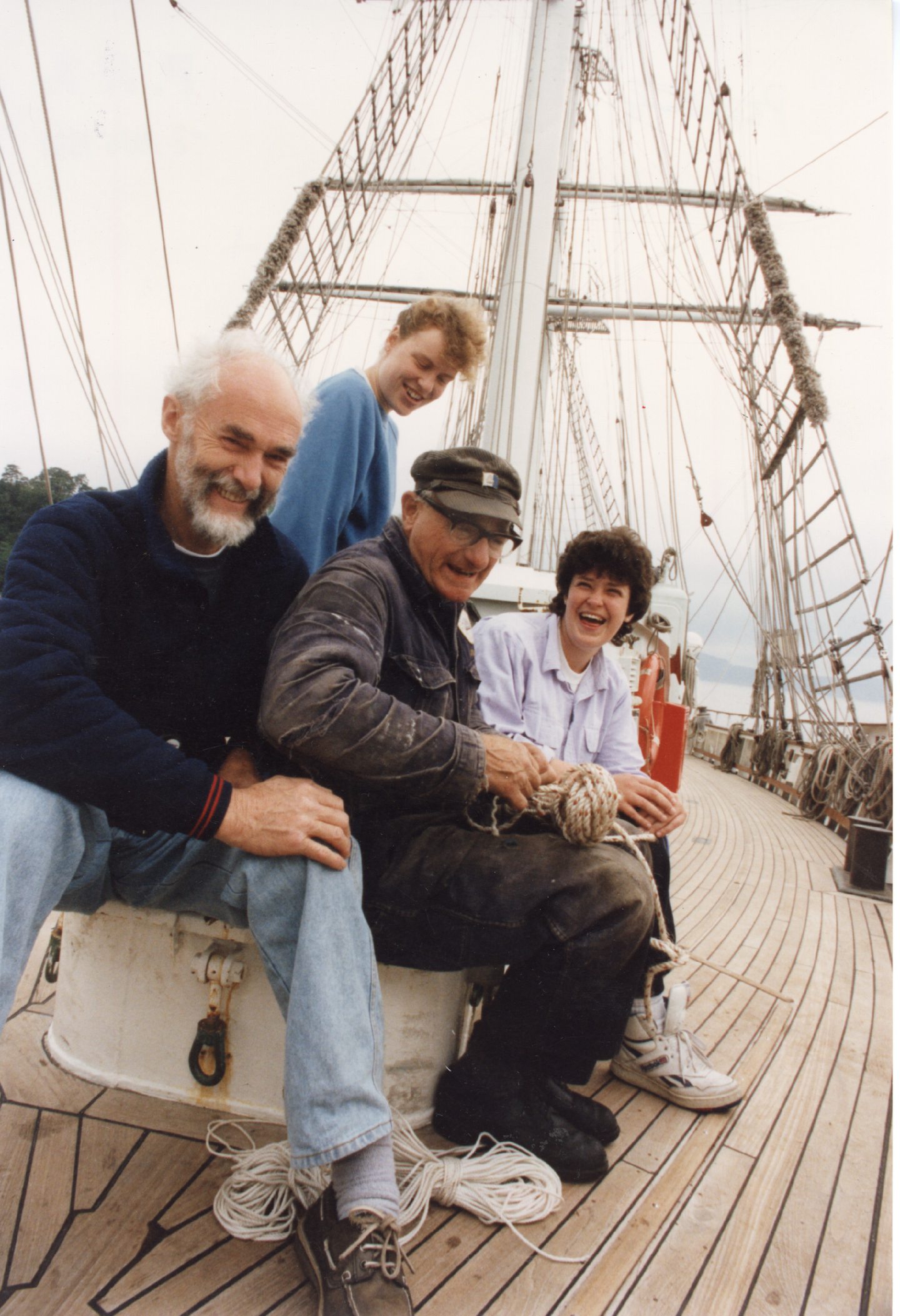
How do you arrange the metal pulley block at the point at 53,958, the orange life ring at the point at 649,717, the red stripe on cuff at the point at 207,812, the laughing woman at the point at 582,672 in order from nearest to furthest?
the red stripe on cuff at the point at 207,812 → the metal pulley block at the point at 53,958 → the laughing woman at the point at 582,672 → the orange life ring at the point at 649,717

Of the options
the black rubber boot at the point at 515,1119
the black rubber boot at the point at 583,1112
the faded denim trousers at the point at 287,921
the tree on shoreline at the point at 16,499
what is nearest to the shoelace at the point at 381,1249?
the faded denim trousers at the point at 287,921

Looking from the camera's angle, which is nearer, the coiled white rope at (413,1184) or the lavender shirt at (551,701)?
the coiled white rope at (413,1184)

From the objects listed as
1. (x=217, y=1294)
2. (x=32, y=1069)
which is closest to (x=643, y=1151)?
(x=217, y=1294)

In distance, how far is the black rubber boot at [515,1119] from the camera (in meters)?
1.57

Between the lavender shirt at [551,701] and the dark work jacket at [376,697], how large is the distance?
18.6 inches

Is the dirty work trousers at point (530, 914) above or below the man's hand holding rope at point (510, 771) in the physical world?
below

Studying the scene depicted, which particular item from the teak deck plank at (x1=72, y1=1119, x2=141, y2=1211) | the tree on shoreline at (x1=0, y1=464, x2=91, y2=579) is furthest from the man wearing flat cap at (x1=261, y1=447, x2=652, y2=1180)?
the tree on shoreline at (x1=0, y1=464, x2=91, y2=579)

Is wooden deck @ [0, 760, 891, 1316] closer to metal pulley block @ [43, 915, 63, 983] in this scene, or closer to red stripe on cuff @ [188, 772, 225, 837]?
metal pulley block @ [43, 915, 63, 983]

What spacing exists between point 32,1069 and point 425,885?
977mm

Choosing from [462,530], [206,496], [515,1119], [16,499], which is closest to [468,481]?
[462,530]

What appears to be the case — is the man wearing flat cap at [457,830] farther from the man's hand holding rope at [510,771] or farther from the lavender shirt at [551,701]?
the lavender shirt at [551,701]

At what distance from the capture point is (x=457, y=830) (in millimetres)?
1582

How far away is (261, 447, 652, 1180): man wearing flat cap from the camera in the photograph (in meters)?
1.35

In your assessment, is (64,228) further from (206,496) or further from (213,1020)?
(213,1020)
